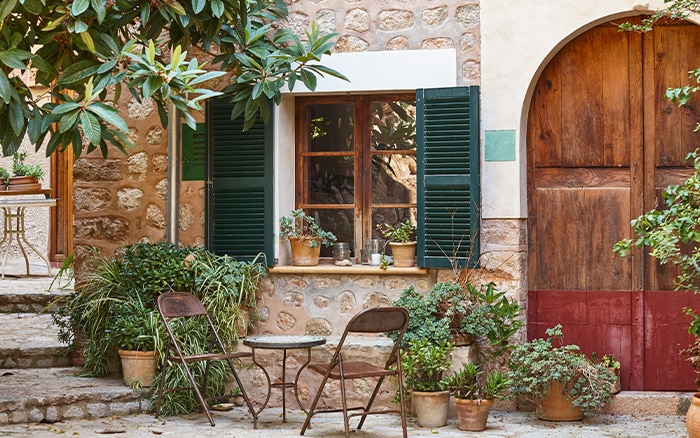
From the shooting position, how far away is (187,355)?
652cm

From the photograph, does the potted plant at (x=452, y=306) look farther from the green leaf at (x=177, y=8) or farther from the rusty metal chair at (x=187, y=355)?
the green leaf at (x=177, y=8)

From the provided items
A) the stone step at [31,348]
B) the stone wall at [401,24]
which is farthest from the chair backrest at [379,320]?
the stone step at [31,348]

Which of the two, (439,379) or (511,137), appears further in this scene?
(511,137)

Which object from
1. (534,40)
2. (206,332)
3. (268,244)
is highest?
(534,40)

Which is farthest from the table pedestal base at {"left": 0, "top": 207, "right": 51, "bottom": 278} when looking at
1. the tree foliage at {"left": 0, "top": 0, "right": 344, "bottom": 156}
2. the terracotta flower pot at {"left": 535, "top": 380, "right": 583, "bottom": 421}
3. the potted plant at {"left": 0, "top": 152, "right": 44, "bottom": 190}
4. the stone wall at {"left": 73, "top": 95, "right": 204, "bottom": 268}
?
the terracotta flower pot at {"left": 535, "top": 380, "right": 583, "bottom": 421}

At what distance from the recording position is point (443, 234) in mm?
6867

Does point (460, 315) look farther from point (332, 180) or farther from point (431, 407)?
point (332, 180)

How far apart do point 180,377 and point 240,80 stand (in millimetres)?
1994

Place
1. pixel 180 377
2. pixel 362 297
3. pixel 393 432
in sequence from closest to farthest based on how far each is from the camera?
pixel 393 432, pixel 180 377, pixel 362 297

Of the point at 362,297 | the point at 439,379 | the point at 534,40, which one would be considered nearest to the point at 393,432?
the point at 439,379

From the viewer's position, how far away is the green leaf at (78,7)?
4957 millimetres

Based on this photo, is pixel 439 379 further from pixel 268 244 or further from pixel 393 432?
pixel 268 244

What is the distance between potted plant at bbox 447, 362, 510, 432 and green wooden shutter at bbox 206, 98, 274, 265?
5.56 ft

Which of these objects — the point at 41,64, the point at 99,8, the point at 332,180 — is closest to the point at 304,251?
the point at 332,180
